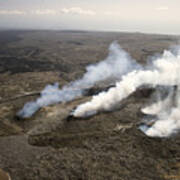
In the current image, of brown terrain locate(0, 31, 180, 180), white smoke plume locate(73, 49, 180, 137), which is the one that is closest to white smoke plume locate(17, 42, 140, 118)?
brown terrain locate(0, 31, 180, 180)

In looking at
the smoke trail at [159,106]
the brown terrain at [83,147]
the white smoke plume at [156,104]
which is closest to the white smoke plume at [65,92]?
the brown terrain at [83,147]

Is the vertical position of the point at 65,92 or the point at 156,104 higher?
the point at 156,104

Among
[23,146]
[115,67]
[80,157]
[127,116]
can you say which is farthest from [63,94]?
[115,67]

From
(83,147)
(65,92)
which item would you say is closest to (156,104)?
(83,147)

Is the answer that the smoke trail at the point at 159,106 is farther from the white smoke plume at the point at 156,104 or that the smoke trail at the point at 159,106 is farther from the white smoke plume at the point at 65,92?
the white smoke plume at the point at 65,92

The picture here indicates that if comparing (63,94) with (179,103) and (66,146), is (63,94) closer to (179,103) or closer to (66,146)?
(66,146)

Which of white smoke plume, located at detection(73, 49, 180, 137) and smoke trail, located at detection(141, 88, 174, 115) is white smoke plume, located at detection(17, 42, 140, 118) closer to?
white smoke plume, located at detection(73, 49, 180, 137)

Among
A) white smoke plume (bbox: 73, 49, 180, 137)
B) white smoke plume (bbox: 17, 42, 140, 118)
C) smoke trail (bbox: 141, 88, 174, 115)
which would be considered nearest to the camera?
white smoke plume (bbox: 73, 49, 180, 137)

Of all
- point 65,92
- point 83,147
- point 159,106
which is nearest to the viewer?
point 83,147

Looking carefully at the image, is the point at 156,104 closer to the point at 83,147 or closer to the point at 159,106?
the point at 159,106
